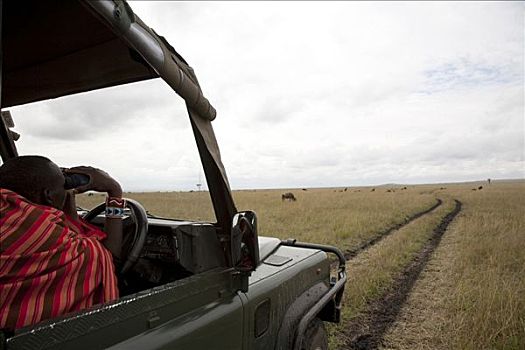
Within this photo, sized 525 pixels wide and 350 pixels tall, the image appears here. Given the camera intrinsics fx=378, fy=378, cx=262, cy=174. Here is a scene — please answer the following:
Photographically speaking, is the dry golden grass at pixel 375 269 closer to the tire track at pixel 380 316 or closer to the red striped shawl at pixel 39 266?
the tire track at pixel 380 316

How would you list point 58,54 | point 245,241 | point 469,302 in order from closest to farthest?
point 245,241, point 58,54, point 469,302

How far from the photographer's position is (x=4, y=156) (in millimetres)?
2562

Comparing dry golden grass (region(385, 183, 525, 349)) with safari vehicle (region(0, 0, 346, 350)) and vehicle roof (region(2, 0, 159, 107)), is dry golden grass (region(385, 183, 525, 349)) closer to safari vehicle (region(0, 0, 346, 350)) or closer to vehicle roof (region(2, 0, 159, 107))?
safari vehicle (region(0, 0, 346, 350))

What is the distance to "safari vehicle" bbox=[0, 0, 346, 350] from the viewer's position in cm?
129

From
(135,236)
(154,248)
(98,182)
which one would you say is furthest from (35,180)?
(154,248)

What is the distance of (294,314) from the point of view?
2354 millimetres

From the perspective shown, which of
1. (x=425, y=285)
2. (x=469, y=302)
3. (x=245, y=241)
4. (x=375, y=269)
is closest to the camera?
(x=245, y=241)

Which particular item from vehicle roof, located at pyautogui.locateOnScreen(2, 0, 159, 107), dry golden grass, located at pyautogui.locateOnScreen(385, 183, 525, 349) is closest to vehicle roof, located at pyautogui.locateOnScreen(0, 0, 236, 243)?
vehicle roof, located at pyautogui.locateOnScreen(2, 0, 159, 107)

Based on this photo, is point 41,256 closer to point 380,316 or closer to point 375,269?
point 380,316

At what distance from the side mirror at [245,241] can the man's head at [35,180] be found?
75 centimetres

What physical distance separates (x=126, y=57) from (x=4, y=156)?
1.31m

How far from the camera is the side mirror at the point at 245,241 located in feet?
5.69

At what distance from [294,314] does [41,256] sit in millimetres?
1573

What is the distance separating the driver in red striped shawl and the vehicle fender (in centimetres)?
109
